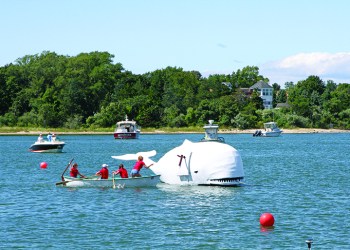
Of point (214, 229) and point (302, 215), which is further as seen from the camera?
point (302, 215)

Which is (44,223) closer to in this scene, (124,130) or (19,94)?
(124,130)

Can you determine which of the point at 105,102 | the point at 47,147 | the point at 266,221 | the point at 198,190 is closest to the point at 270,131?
the point at 105,102

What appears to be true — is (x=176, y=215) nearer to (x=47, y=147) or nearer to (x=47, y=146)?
(x=47, y=146)

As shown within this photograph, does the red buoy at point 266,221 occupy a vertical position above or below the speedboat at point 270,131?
below

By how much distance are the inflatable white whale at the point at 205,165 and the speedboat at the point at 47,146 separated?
45.6 m

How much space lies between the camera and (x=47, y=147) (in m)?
90.0

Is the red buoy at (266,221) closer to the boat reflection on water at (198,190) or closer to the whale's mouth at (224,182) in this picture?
the boat reflection on water at (198,190)

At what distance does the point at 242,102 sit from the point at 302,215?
518 ft

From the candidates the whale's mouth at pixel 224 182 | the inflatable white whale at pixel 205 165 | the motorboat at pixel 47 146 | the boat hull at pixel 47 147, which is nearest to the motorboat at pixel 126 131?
the motorboat at pixel 47 146

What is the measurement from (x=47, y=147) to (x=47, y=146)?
0.93ft

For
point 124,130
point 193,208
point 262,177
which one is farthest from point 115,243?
point 124,130

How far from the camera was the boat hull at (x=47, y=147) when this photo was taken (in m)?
89.6

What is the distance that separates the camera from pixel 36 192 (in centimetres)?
4556

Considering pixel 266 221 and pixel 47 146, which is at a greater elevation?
pixel 47 146
